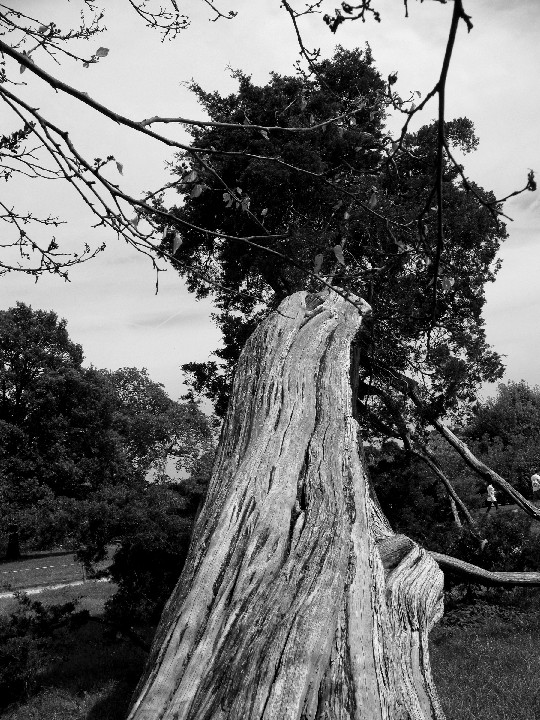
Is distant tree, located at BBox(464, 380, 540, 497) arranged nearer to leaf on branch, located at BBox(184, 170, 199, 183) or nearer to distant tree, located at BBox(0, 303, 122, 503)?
distant tree, located at BBox(0, 303, 122, 503)

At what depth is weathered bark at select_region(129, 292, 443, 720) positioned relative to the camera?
2.09m

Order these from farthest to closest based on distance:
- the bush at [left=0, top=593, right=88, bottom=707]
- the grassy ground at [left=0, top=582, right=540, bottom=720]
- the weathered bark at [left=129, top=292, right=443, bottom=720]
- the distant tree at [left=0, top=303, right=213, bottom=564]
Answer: the distant tree at [left=0, top=303, right=213, bottom=564], the bush at [left=0, top=593, right=88, bottom=707], the grassy ground at [left=0, top=582, right=540, bottom=720], the weathered bark at [left=129, top=292, right=443, bottom=720]

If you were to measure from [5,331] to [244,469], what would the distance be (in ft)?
72.3

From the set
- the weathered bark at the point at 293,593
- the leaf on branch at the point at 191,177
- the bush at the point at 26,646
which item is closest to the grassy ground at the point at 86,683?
the bush at the point at 26,646

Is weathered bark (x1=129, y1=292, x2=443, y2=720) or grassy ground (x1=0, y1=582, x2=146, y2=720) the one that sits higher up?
weathered bark (x1=129, y1=292, x2=443, y2=720)

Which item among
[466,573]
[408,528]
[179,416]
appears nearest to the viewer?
[466,573]

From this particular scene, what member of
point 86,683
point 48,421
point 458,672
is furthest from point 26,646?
point 48,421

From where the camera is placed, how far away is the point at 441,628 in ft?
27.0

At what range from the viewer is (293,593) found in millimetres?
2453

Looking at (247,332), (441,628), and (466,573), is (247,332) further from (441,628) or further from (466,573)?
(466,573)

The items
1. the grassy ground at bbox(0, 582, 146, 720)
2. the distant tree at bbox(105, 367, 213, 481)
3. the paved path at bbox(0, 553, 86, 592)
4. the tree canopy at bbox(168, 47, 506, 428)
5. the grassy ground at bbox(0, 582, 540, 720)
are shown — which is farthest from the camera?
the distant tree at bbox(105, 367, 213, 481)

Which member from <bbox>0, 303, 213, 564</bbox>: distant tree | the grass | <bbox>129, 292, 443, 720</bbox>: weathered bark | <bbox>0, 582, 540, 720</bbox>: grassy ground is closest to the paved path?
<bbox>0, 303, 213, 564</bbox>: distant tree

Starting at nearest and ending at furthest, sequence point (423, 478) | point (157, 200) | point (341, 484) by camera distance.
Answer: point (157, 200)
point (341, 484)
point (423, 478)

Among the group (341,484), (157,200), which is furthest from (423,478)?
(157,200)
